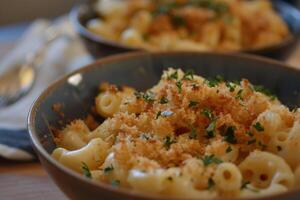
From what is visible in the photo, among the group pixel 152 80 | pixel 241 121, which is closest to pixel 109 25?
pixel 152 80

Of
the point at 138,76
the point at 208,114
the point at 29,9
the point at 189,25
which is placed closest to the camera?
the point at 208,114

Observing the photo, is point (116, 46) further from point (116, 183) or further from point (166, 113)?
point (116, 183)

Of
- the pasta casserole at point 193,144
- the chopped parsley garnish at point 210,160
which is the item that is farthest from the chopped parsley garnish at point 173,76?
the chopped parsley garnish at point 210,160

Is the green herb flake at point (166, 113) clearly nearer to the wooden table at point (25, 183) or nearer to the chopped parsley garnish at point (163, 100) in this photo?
the chopped parsley garnish at point (163, 100)

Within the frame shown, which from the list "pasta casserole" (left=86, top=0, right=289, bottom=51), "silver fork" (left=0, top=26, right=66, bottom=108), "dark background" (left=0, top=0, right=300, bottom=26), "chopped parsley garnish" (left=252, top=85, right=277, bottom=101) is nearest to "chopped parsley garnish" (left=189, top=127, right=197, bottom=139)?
"chopped parsley garnish" (left=252, top=85, right=277, bottom=101)

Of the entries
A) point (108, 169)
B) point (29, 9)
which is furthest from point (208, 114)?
point (29, 9)

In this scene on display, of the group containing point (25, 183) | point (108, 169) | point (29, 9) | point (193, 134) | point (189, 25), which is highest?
point (29, 9)
